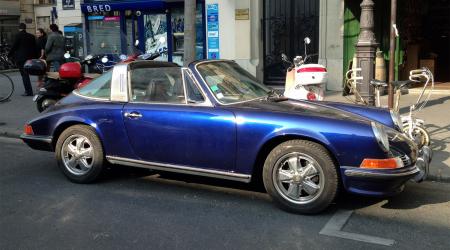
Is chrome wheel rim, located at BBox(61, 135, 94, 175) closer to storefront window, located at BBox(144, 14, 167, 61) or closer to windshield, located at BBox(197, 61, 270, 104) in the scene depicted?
windshield, located at BBox(197, 61, 270, 104)

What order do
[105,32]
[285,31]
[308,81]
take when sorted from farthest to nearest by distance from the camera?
[105,32]
[285,31]
[308,81]

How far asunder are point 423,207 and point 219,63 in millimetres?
2574

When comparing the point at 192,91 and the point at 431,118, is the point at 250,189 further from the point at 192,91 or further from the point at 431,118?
the point at 431,118

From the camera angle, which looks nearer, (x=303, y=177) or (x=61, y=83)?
(x=303, y=177)

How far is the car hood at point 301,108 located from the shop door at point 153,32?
10.6 metres

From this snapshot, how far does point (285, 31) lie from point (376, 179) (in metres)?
9.41

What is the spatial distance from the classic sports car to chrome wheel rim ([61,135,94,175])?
0.04 feet

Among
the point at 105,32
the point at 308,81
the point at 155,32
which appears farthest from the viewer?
the point at 105,32

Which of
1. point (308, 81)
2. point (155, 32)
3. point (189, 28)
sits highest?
point (155, 32)

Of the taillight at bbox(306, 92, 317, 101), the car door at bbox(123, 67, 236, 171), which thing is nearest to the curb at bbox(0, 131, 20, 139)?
the car door at bbox(123, 67, 236, 171)

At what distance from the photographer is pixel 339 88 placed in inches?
487

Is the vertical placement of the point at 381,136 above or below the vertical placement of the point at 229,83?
below

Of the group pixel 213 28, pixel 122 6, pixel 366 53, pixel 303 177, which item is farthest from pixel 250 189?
pixel 122 6

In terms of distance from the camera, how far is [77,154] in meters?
5.75
